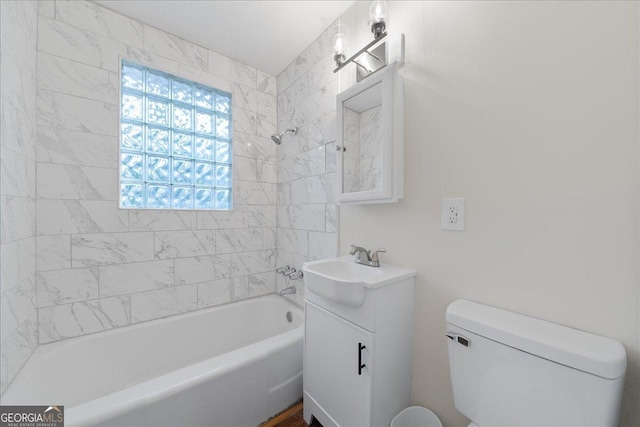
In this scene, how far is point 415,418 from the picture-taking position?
3.82ft

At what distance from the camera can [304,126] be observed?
2.02 m

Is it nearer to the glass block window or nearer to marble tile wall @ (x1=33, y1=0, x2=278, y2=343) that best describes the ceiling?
marble tile wall @ (x1=33, y1=0, x2=278, y2=343)

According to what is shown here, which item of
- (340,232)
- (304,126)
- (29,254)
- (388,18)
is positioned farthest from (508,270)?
(29,254)

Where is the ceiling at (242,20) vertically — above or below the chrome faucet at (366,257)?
above

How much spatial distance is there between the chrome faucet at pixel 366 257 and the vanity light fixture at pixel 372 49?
39.8 inches

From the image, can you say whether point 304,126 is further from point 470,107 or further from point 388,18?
point 470,107

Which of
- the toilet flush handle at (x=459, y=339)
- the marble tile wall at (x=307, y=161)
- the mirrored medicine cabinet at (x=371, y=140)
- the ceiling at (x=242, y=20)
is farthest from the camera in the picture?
the marble tile wall at (x=307, y=161)

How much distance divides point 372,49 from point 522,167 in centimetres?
103

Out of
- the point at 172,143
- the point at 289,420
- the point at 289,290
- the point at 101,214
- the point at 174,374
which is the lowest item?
the point at 289,420

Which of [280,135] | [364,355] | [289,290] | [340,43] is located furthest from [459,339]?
[280,135]

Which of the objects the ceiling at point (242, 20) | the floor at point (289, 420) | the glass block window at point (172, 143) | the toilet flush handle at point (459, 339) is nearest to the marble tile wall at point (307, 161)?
the ceiling at point (242, 20)

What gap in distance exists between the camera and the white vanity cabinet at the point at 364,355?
3.43ft

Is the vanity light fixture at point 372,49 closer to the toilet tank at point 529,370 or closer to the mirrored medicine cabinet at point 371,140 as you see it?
the mirrored medicine cabinet at point 371,140

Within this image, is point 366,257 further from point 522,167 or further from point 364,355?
point 522,167
